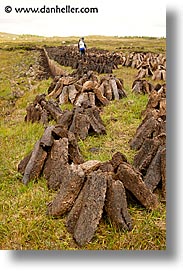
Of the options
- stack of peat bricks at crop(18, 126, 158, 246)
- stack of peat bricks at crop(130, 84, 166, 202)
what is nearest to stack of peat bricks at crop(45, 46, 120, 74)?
stack of peat bricks at crop(130, 84, 166, 202)

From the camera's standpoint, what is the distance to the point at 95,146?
3.44 meters

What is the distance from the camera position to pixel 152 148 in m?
2.99

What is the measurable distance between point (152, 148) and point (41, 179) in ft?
2.56

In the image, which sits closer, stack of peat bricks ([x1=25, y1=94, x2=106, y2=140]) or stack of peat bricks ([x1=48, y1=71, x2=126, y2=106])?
stack of peat bricks ([x1=25, y1=94, x2=106, y2=140])

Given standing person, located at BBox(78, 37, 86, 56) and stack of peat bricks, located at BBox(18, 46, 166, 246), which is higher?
standing person, located at BBox(78, 37, 86, 56)

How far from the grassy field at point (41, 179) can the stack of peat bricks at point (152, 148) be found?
11 cm

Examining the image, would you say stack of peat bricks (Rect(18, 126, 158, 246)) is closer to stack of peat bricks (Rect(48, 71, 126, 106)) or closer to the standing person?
the standing person

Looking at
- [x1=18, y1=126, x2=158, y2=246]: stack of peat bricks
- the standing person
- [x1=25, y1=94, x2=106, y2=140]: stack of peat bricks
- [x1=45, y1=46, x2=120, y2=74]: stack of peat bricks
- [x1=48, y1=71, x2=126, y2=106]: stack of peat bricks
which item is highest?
the standing person

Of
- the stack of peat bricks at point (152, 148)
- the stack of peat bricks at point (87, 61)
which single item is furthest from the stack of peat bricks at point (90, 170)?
the stack of peat bricks at point (87, 61)

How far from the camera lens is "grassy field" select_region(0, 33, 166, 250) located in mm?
2596

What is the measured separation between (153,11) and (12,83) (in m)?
1.44

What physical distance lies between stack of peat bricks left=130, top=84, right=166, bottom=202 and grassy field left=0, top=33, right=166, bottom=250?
0.35ft

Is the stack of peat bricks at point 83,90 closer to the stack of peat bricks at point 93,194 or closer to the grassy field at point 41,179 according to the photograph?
the grassy field at point 41,179

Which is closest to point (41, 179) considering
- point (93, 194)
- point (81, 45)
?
point (93, 194)
